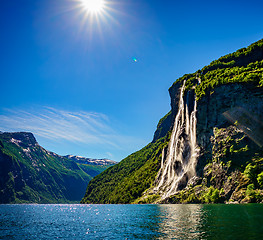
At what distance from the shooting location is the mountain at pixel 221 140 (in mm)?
83000

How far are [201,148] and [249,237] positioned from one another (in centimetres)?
9309

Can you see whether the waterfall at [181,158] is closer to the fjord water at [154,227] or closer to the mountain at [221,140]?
the mountain at [221,140]

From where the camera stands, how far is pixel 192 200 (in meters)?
92.3

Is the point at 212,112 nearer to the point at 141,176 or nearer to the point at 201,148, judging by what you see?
the point at 201,148

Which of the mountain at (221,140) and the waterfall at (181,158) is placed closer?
the mountain at (221,140)

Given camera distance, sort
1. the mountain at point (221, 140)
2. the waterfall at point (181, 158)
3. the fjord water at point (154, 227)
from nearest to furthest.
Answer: the fjord water at point (154, 227) → the mountain at point (221, 140) → the waterfall at point (181, 158)

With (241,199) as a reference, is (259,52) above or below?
above

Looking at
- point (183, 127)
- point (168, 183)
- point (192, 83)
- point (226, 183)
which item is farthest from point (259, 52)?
point (168, 183)

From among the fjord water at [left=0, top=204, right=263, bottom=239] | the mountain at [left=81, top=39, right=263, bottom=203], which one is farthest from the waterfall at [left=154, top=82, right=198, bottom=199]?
the fjord water at [left=0, top=204, right=263, bottom=239]

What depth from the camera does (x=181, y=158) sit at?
390ft

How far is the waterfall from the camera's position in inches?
4262

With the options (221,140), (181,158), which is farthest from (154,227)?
(181,158)

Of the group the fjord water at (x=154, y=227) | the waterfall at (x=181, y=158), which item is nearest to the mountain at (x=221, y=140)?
the waterfall at (x=181, y=158)

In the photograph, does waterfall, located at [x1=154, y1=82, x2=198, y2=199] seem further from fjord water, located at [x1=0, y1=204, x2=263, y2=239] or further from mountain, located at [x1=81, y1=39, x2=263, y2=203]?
fjord water, located at [x1=0, y1=204, x2=263, y2=239]
